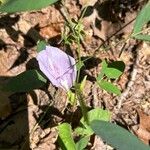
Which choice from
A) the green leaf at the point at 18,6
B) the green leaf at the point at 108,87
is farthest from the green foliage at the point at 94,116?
the green leaf at the point at 18,6

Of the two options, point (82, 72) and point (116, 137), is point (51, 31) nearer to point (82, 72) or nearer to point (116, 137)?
point (82, 72)

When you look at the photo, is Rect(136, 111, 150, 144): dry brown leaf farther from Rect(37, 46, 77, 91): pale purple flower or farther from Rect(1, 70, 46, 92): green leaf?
Rect(37, 46, 77, 91): pale purple flower

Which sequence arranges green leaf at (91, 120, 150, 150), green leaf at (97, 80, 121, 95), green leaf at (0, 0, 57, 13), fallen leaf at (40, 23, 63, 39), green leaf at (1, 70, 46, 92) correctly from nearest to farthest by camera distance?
green leaf at (91, 120, 150, 150) < green leaf at (0, 0, 57, 13) < green leaf at (1, 70, 46, 92) < green leaf at (97, 80, 121, 95) < fallen leaf at (40, 23, 63, 39)

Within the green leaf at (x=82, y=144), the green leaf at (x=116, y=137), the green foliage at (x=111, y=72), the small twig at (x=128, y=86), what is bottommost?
the small twig at (x=128, y=86)

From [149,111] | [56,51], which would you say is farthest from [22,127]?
[56,51]

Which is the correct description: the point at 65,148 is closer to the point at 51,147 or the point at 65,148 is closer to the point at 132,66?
the point at 51,147

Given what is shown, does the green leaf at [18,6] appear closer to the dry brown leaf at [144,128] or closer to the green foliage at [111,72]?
the green foliage at [111,72]

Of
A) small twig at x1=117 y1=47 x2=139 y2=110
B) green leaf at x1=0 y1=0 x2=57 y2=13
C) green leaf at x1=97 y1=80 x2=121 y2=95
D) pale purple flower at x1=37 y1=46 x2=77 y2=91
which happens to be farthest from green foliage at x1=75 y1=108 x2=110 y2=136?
green leaf at x1=0 y1=0 x2=57 y2=13
